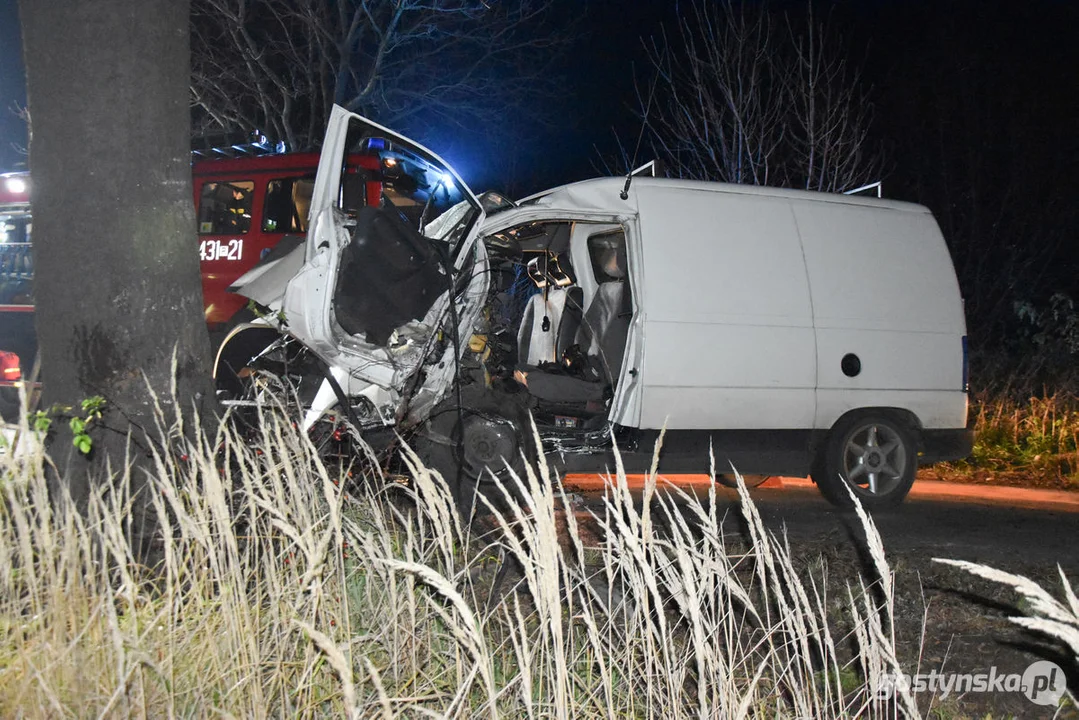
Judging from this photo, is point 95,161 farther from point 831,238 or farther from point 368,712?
point 831,238

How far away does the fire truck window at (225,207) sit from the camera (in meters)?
11.3

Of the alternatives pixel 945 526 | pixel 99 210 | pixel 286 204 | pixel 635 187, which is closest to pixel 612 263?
pixel 635 187

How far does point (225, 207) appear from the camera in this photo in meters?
11.5

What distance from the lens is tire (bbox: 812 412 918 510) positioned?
21.0 feet

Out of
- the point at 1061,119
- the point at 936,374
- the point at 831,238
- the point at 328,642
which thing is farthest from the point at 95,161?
the point at 1061,119

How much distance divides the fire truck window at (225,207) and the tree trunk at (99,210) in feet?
25.5

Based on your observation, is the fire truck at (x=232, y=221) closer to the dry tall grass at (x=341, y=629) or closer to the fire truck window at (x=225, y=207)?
the fire truck window at (x=225, y=207)

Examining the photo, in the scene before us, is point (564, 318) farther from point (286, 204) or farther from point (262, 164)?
point (262, 164)

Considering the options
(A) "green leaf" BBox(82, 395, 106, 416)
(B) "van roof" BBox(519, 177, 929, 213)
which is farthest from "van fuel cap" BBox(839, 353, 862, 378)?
(A) "green leaf" BBox(82, 395, 106, 416)

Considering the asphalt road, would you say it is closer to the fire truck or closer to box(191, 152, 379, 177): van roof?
the fire truck

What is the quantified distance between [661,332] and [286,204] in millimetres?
6962

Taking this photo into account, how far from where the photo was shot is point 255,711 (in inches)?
91.0

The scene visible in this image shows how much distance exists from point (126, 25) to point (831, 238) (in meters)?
4.77

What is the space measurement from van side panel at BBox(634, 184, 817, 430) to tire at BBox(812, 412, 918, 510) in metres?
0.39
